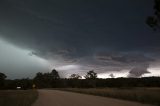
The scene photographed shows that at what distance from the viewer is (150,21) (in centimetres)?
3841

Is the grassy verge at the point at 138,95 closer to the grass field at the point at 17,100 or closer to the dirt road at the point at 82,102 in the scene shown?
the dirt road at the point at 82,102

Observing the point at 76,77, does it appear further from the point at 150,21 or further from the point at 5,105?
the point at 5,105

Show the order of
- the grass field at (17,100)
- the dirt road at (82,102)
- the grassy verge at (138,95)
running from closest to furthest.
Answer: the dirt road at (82,102)
the grass field at (17,100)
the grassy verge at (138,95)

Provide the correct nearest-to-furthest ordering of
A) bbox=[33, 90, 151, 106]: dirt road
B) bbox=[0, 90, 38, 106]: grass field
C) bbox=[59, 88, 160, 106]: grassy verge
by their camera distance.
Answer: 1. bbox=[33, 90, 151, 106]: dirt road
2. bbox=[0, 90, 38, 106]: grass field
3. bbox=[59, 88, 160, 106]: grassy verge

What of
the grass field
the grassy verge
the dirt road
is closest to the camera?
the dirt road

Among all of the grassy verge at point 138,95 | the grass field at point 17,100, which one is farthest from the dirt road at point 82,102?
the grassy verge at point 138,95

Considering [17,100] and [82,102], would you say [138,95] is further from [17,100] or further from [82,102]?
[17,100]

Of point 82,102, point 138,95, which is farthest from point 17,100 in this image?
point 138,95

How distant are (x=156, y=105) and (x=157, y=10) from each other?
62.1ft

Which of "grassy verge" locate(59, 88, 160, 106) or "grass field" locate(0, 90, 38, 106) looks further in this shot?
"grassy verge" locate(59, 88, 160, 106)

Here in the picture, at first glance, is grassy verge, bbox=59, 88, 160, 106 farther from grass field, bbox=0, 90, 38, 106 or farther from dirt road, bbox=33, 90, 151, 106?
grass field, bbox=0, 90, 38, 106

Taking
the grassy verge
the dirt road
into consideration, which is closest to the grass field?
the dirt road

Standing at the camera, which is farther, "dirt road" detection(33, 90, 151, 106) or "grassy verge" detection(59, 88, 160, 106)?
"grassy verge" detection(59, 88, 160, 106)

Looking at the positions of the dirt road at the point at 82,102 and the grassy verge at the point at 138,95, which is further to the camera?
the grassy verge at the point at 138,95
